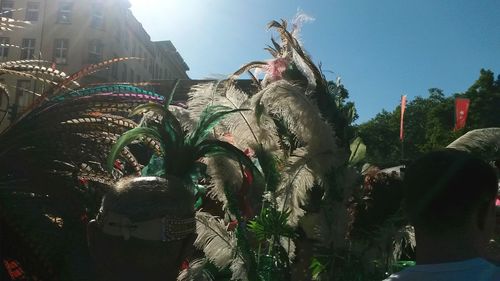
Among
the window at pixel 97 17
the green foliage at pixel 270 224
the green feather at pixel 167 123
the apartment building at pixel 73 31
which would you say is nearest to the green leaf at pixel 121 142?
the green feather at pixel 167 123

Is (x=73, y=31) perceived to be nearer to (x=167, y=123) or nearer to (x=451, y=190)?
(x=167, y=123)

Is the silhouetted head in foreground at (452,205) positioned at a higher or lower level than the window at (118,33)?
lower

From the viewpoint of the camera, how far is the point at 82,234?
2.09m

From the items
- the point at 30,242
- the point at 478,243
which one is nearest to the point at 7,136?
the point at 30,242

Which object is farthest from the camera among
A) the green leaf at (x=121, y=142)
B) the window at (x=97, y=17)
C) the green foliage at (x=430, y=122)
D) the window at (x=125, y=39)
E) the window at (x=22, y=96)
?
the window at (x=125, y=39)

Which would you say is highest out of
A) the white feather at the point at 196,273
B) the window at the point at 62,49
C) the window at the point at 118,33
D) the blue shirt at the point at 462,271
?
the window at the point at 118,33

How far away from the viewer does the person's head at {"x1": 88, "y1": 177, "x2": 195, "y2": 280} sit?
6.10 feet

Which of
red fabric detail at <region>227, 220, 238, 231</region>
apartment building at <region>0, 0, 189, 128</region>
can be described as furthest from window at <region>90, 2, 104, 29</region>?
red fabric detail at <region>227, 220, 238, 231</region>

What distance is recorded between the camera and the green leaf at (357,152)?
351 cm

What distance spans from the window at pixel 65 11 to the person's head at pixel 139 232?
35.6 meters

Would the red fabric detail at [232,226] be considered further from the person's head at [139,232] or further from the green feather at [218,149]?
the person's head at [139,232]

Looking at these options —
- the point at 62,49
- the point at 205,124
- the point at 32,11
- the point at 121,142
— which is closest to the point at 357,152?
the point at 205,124

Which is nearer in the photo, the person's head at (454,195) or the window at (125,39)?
the person's head at (454,195)

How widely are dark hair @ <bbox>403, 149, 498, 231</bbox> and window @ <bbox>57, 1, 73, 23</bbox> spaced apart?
36.4 meters
